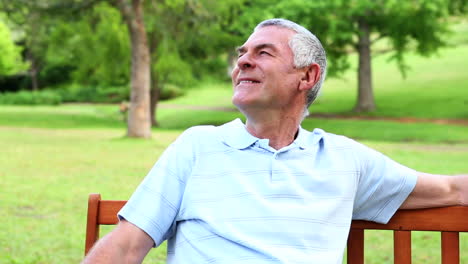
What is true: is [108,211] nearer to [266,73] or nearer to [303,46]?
[266,73]

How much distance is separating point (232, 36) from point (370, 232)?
77.9 ft

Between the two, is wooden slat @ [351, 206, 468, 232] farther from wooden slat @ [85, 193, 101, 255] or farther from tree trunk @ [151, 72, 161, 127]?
tree trunk @ [151, 72, 161, 127]

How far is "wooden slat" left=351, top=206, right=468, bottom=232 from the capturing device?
2.94 m

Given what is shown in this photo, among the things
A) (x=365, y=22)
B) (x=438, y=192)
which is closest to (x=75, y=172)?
(x=438, y=192)

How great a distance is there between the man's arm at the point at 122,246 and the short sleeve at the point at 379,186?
0.87m

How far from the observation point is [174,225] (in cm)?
287

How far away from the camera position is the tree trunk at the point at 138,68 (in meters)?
21.3

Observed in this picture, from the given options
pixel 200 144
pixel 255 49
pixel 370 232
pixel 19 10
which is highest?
pixel 19 10

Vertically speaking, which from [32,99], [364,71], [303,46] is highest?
[32,99]

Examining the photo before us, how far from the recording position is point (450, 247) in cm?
297

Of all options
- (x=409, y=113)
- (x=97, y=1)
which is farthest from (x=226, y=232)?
(x=409, y=113)

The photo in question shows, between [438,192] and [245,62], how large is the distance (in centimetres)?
92

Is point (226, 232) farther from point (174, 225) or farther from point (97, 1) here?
point (97, 1)

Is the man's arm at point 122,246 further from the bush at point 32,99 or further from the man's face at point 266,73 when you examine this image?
the bush at point 32,99
